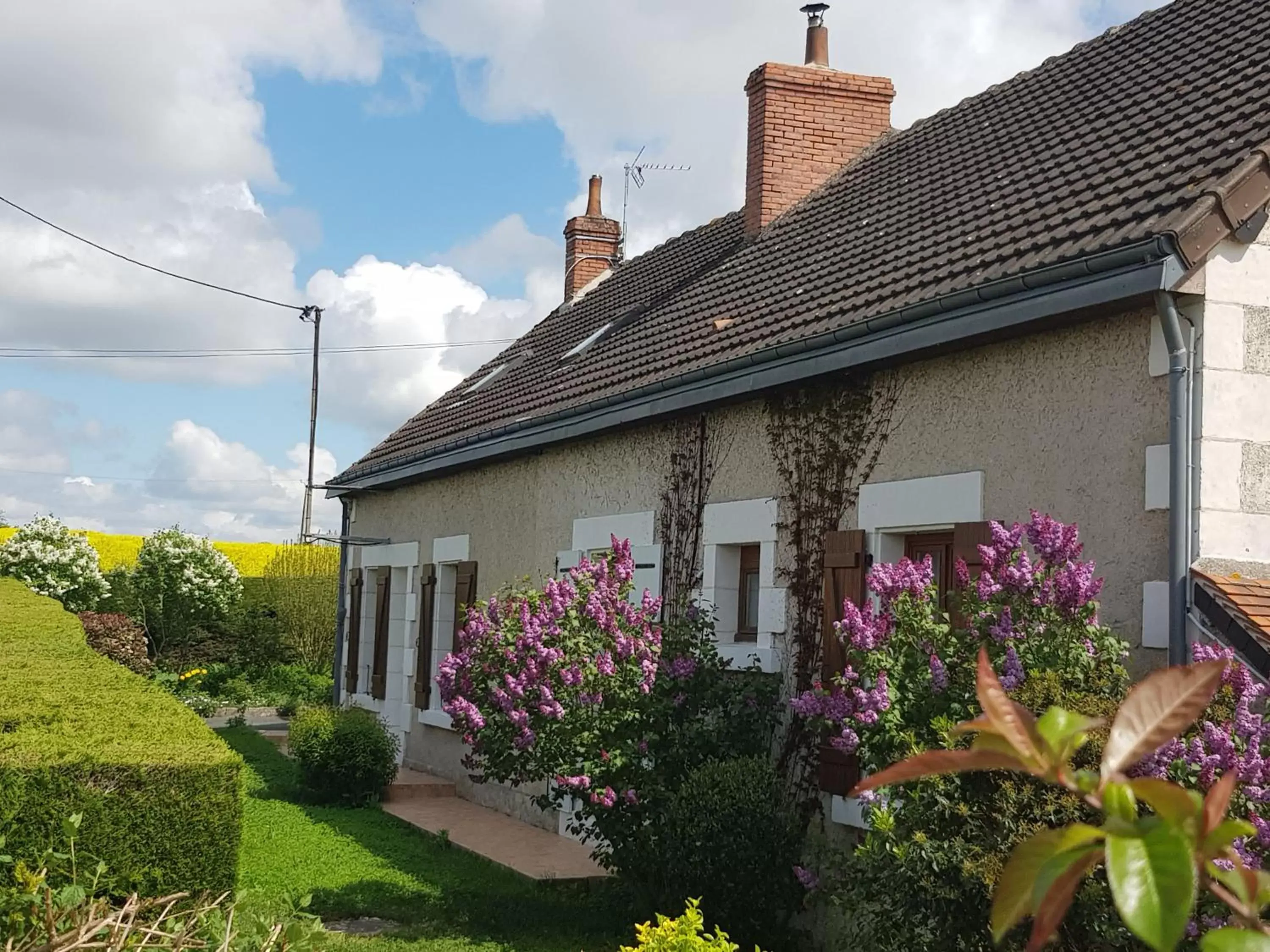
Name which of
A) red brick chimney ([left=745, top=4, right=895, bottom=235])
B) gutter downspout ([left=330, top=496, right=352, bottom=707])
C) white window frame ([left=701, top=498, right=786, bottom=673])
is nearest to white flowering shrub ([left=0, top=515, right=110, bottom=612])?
gutter downspout ([left=330, top=496, right=352, bottom=707])

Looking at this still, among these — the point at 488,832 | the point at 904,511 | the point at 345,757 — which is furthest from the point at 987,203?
the point at 345,757

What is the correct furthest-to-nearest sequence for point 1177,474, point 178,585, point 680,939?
point 178,585 < point 1177,474 < point 680,939

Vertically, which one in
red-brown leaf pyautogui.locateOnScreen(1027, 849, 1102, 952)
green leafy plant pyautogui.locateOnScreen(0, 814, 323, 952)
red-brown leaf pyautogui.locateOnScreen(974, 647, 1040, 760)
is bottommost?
green leafy plant pyautogui.locateOnScreen(0, 814, 323, 952)

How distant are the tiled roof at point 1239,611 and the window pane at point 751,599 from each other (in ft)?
12.6

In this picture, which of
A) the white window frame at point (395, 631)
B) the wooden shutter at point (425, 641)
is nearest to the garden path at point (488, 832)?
the wooden shutter at point (425, 641)

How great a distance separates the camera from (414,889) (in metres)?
9.04

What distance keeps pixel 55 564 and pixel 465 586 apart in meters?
13.0

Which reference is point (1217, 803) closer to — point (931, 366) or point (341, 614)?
point (931, 366)

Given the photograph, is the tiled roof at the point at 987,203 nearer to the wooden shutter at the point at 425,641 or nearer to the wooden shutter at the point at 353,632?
the wooden shutter at the point at 425,641

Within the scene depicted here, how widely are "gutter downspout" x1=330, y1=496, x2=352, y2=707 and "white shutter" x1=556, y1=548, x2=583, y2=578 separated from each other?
6975 millimetres

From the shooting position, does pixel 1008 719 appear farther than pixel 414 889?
No

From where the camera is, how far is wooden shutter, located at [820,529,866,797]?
7574mm

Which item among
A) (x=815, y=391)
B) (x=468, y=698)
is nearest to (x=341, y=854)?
(x=468, y=698)

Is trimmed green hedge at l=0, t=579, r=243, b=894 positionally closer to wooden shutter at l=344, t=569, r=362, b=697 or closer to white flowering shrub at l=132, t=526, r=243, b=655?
wooden shutter at l=344, t=569, r=362, b=697
